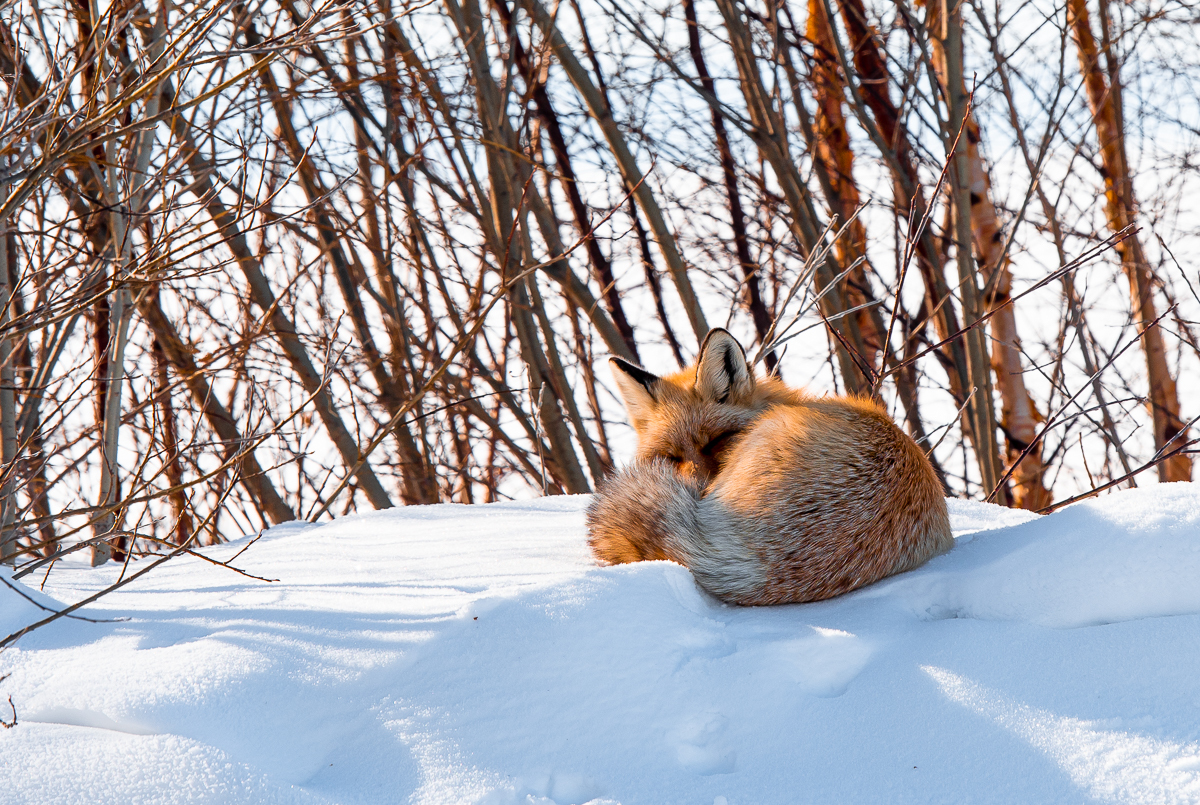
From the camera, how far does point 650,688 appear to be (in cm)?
192

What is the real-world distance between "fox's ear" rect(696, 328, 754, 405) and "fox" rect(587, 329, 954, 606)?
20cm

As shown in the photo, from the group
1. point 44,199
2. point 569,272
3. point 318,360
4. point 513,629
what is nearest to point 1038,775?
point 513,629

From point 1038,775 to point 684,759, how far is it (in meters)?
0.66

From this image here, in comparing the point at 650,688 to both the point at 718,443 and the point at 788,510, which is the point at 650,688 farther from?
the point at 718,443

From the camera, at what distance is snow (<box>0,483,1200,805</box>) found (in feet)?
5.42

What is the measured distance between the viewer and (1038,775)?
1594 mm

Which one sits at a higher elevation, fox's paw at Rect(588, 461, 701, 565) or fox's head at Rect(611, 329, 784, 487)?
fox's head at Rect(611, 329, 784, 487)

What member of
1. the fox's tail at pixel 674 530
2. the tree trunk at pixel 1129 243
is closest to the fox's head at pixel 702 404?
the fox's tail at pixel 674 530

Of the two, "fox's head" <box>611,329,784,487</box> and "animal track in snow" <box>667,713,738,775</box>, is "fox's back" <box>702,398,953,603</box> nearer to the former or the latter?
"fox's head" <box>611,329,784,487</box>

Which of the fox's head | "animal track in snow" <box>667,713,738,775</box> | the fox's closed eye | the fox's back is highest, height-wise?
the fox's head

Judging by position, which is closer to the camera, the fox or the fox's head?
the fox

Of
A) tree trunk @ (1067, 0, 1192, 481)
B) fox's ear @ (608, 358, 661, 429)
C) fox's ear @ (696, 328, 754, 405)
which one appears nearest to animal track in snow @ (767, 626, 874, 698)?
fox's ear @ (696, 328, 754, 405)

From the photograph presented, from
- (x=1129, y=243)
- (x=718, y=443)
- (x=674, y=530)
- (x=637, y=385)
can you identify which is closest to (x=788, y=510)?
(x=674, y=530)

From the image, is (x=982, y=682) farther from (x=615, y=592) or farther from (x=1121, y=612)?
(x=615, y=592)
